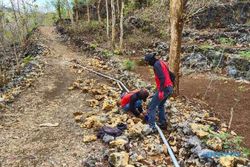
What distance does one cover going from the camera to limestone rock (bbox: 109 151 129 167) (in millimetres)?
6566

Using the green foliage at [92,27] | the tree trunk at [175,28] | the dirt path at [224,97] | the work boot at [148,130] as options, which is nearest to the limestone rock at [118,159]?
the work boot at [148,130]

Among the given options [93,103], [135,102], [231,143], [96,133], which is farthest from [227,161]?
[93,103]

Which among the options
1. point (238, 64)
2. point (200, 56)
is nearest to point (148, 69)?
point (200, 56)

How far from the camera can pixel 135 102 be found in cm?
918

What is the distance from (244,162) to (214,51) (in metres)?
12.9

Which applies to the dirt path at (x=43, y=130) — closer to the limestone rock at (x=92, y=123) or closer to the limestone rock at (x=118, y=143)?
the limestone rock at (x=92, y=123)

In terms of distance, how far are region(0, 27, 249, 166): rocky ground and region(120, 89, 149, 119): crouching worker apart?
213mm

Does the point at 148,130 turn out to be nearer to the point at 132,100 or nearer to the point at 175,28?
the point at 132,100

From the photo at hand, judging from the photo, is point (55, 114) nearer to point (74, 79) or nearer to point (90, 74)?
point (74, 79)

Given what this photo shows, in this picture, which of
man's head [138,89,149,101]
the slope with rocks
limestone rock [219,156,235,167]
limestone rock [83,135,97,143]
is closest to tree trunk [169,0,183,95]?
the slope with rocks

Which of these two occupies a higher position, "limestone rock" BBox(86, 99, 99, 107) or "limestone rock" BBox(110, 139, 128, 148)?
"limestone rock" BBox(110, 139, 128, 148)

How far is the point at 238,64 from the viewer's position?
663 inches

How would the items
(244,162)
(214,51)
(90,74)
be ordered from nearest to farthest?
(244,162), (90,74), (214,51)

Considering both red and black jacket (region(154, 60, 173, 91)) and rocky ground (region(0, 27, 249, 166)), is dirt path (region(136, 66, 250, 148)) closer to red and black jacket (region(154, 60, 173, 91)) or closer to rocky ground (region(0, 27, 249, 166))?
rocky ground (region(0, 27, 249, 166))
